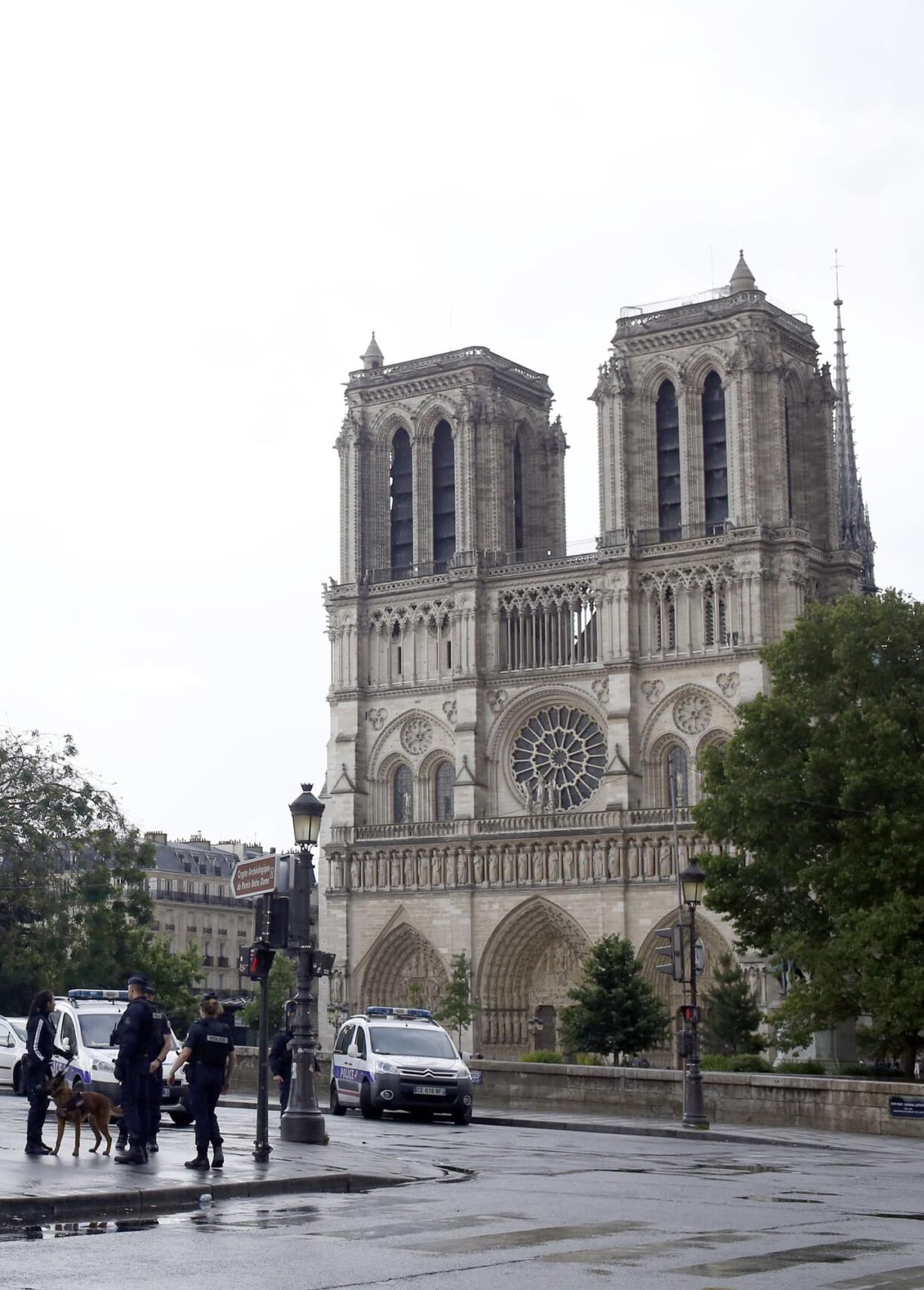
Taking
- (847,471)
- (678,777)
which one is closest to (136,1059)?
(678,777)

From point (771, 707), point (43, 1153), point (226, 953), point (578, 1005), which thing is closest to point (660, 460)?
point (578, 1005)

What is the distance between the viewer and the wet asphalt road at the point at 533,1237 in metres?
11.1

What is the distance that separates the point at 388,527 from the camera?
77000 millimetres

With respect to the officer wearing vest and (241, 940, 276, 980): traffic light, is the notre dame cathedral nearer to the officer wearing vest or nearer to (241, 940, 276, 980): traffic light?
(241, 940, 276, 980): traffic light

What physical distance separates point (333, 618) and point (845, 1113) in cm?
4878

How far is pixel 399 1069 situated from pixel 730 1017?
30.7 metres

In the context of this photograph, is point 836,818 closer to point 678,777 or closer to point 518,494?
point 678,777

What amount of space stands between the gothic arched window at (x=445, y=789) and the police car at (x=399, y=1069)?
43.3 metres

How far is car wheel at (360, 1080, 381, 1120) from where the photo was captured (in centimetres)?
2883

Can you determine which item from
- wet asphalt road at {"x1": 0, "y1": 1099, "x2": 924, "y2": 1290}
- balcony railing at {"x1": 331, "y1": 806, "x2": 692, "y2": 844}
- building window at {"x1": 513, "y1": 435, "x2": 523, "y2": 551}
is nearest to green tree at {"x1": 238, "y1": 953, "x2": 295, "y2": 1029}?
balcony railing at {"x1": 331, "y1": 806, "x2": 692, "y2": 844}

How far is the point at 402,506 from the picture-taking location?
254 feet

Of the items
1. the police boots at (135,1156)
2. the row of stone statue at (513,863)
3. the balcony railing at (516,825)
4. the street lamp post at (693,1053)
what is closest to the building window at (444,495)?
the balcony railing at (516,825)

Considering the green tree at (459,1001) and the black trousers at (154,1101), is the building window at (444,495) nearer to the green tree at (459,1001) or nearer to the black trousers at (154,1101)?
the green tree at (459,1001)

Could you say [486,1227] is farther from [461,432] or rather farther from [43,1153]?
[461,432]
